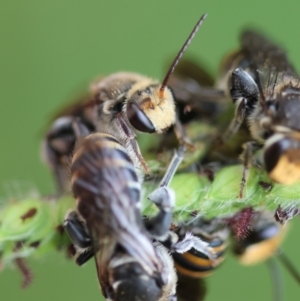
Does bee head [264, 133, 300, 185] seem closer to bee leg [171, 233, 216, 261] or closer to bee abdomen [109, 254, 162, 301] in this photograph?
bee leg [171, 233, 216, 261]

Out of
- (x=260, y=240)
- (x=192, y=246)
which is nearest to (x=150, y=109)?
(x=192, y=246)

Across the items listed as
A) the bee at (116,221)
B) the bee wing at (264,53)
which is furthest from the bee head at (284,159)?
the bee wing at (264,53)

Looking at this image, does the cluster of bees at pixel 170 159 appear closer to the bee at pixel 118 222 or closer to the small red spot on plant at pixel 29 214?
the bee at pixel 118 222

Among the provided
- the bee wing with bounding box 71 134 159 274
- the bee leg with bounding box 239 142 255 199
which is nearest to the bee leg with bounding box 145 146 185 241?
the bee wing with bounding box 71 134 159 274

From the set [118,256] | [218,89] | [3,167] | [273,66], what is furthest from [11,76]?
[118,256]

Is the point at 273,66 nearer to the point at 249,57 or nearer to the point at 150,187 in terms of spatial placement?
the point at 249,57

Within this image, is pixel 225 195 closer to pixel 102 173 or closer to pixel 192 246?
pixel 192 246
